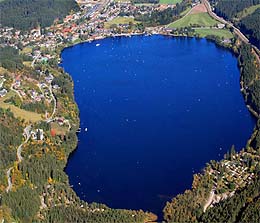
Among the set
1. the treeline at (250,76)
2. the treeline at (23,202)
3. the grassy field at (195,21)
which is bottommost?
the treeline at (23,202)

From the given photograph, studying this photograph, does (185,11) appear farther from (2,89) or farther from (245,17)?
(2,89)

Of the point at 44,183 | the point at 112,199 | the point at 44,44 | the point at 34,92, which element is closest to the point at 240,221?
the point at 112,199

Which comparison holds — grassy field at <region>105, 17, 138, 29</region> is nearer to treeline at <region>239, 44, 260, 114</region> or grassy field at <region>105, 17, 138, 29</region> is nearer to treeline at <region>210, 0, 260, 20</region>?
treeline at <region>210, 0, 260, 20</region>

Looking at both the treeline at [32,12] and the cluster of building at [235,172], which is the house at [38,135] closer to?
the cluster of building at [235,172]

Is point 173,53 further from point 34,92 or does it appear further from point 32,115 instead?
point 32,115

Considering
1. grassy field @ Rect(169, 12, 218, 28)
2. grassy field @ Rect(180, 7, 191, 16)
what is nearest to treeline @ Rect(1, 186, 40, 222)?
grassy field @ Rect(169, 12, 218, 28)

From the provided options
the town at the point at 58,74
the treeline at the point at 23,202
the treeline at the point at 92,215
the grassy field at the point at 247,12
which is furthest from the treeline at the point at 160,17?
the treeline at the point at 92,215
